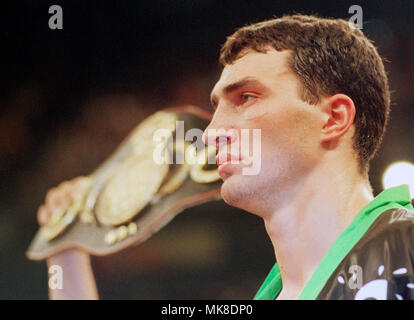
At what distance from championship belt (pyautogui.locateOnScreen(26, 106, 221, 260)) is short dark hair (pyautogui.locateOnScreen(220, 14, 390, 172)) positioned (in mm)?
962

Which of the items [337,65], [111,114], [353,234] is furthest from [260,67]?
[111,114]

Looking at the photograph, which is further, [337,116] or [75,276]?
[75,276]

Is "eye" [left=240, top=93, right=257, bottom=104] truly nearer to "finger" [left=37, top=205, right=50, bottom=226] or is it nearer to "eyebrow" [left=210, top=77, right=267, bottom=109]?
"eyebrow" [left=210, top=77, right=267, bottom=109]

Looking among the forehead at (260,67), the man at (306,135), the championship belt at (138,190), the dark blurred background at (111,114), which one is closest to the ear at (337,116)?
the man at (306,135)

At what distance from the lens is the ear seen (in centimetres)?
103

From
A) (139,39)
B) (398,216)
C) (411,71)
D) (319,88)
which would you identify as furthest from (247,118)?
(139,39)

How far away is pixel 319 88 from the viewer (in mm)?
1058

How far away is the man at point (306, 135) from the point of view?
3.27 feet

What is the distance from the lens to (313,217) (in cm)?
101

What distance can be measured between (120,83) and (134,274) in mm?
753

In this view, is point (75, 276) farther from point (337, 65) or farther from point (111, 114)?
point (337, 65)

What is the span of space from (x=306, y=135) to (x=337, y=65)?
0.17m

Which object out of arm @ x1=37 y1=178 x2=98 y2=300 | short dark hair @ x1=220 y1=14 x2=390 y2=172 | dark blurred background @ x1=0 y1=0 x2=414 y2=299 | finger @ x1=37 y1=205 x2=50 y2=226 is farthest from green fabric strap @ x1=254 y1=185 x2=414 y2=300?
finger @ x1=37 y1=205 x2=50 y2=226
